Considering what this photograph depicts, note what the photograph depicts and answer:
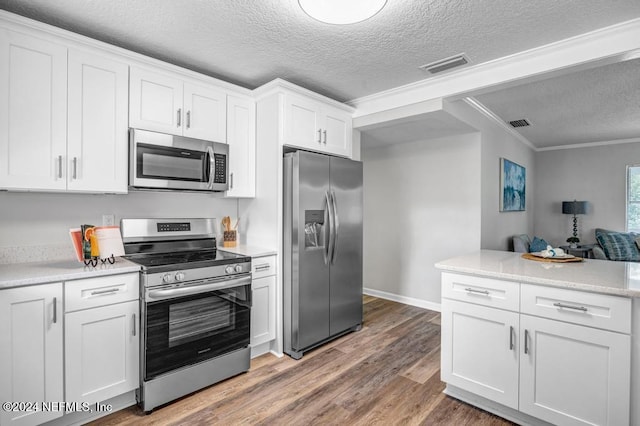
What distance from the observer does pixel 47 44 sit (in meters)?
2.09

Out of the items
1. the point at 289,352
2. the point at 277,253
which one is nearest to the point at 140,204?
the point at 277,253

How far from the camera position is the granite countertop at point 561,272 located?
175 centimetres

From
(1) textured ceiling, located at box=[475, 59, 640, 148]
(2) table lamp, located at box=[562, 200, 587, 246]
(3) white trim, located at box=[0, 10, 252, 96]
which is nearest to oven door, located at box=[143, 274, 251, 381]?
(3) white trim, located at box=[0, 10, 252, 96]

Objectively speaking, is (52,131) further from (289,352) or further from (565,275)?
(565,275)

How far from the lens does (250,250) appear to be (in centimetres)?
300

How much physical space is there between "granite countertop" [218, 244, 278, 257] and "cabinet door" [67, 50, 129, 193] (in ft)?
3.26

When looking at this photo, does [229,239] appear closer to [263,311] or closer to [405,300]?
[263,311]

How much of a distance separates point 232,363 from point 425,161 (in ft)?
11.0

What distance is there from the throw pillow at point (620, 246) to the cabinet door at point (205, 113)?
20.5 ft

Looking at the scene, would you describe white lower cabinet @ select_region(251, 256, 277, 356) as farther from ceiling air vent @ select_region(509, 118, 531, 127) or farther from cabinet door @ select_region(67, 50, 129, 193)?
ceiling air vent @ select_region(509, 118, 531, 127)

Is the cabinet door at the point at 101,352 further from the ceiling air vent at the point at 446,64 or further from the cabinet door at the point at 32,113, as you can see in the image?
the ceiling air vent at the point at 446,64

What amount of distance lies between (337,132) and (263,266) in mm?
1565

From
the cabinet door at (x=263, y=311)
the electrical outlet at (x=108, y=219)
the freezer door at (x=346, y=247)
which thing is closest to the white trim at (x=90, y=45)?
the electrical outlet at (x=108, y=219)

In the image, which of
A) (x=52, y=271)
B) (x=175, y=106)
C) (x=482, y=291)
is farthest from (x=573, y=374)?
(x=175, y=106)
